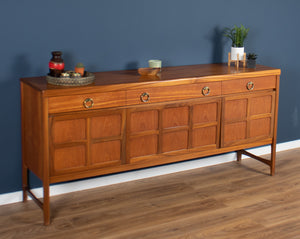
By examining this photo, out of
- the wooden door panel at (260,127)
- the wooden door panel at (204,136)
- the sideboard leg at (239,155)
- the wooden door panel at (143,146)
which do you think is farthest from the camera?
the sideboard leg at (239,155)

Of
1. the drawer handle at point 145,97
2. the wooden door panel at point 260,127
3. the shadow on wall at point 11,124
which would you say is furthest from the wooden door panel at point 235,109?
the shadow on wall at point 11,124

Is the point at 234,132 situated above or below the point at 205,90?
below

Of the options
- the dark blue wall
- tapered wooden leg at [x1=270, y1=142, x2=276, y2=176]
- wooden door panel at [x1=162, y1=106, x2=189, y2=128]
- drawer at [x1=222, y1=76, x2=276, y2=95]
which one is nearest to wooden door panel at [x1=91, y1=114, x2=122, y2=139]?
wooden door panel at [x1=162, y1=106, x2=189, y2=128]

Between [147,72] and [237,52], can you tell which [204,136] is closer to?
[147,72]

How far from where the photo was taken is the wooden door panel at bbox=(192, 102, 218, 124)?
307 centimetres

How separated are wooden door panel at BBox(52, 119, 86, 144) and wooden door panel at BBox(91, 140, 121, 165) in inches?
4.8

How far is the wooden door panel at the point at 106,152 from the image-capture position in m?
2.80

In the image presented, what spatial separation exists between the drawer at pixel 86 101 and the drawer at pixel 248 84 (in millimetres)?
777

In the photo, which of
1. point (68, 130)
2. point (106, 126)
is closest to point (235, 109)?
point (106, 126)

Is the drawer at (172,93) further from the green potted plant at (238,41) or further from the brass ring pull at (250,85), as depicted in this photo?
the green potted plant at (238,41)

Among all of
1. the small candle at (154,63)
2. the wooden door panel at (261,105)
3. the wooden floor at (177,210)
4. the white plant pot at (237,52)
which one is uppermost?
the white plant pot at (237,52)

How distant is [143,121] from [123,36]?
2.12 ft

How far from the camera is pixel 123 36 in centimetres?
316

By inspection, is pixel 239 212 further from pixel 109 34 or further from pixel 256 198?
pixel 109 34
